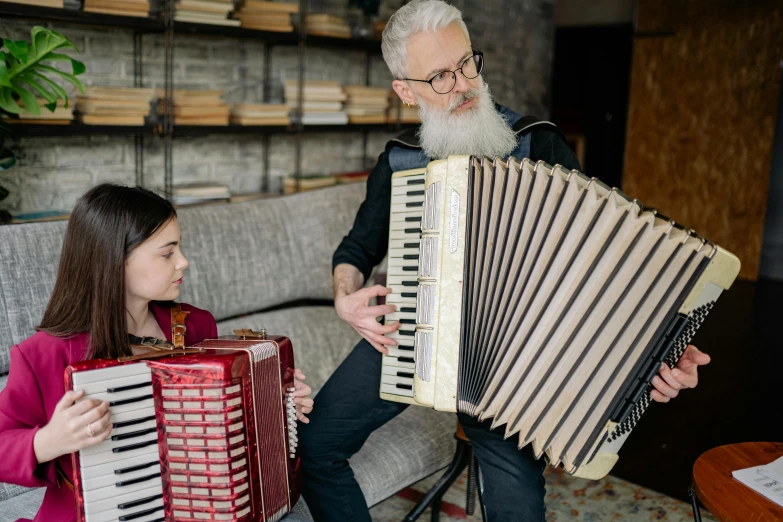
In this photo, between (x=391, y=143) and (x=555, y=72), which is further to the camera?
(x=555, y=72)

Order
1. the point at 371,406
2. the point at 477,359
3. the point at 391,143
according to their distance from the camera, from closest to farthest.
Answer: the point at 477,359, the point at 371,406, the point at 391,143

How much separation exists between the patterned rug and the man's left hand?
44.7 inches

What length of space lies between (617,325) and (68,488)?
1.12m

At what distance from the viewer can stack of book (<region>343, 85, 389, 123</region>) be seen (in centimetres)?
418

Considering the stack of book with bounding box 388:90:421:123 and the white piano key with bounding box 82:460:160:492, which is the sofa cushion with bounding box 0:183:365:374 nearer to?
the white piano key with bounding box 82:460:160:492

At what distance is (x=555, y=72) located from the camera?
7.34m

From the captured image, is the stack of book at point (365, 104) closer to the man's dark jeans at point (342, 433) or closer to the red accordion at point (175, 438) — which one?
the man's dark jeans at point (342, 433)

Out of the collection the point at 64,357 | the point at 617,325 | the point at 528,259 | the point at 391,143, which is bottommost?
the point at 64,357

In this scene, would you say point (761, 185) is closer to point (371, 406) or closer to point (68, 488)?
point (371, 406)

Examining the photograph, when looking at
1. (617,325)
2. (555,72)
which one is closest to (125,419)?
(617,325)

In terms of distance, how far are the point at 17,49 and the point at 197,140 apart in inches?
59.8

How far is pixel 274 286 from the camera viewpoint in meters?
2.60

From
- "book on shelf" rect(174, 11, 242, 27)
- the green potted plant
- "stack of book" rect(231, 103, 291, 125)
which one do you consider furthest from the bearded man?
"stack of book" rect(231, 103, 291, 125)

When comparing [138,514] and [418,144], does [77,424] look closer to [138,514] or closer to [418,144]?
[138,514]
